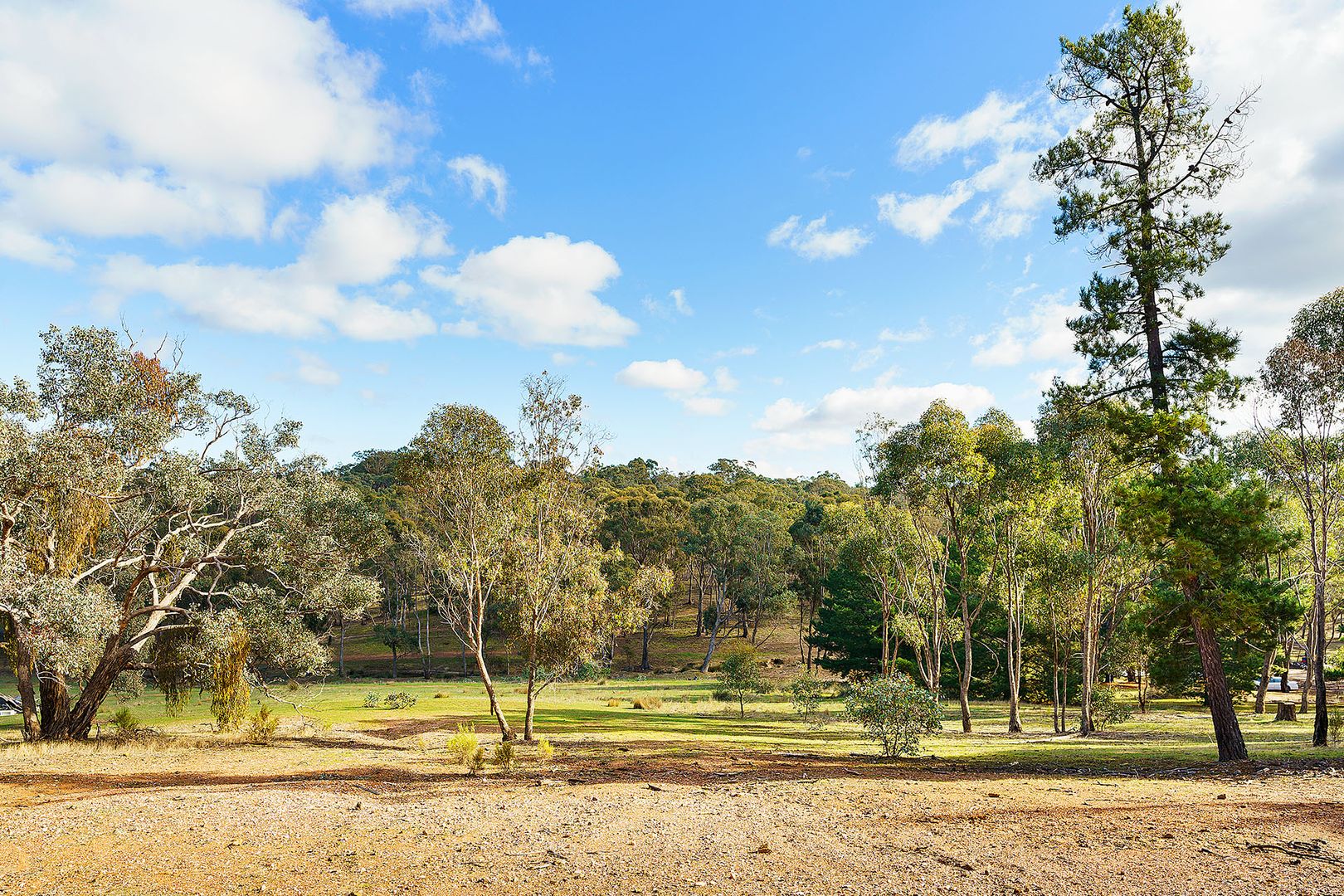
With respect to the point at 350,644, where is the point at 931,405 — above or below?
above

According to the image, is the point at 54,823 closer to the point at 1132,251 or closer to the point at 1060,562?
the point at 1132,251

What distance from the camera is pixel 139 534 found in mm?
18328

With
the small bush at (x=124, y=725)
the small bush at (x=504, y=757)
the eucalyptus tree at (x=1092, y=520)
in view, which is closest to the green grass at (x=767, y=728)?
the small bush at (x=124, y=725)

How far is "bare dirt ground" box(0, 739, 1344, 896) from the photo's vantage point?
270 inches

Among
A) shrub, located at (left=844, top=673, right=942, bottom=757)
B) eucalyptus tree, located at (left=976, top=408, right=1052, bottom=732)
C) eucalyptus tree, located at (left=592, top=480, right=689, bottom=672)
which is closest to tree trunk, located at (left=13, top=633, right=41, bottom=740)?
shrub, located at (left=844, top=673, right=942, bottom=757)

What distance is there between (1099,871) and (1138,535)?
10461 mm

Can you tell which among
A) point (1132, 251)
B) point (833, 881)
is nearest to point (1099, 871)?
point (833, 881)

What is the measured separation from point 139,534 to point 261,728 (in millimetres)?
5926

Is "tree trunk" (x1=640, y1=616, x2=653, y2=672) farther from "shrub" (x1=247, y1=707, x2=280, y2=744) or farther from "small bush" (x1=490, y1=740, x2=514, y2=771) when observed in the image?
"small bush" (x1=490, y1=740, x2=514, y2=771)

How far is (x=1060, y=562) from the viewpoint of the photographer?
2252cm

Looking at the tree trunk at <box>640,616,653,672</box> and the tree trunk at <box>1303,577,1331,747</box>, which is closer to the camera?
the tree trunk at <box>1303,577,1331,747</box>

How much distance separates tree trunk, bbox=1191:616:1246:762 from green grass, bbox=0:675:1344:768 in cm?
81

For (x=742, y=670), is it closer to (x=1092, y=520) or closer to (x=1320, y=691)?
(x=1092, y=520)

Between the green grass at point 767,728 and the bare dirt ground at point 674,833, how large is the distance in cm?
433
